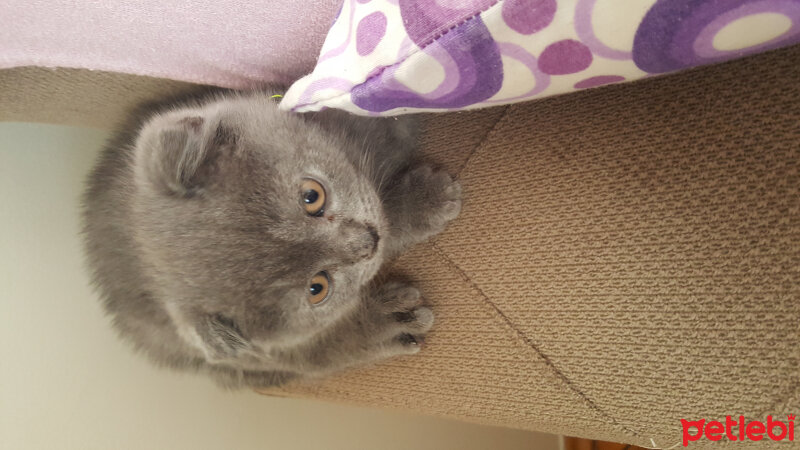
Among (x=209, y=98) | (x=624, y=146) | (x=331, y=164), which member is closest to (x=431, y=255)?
(x=331, y=164)

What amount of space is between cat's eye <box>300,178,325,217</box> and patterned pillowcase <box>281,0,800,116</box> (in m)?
0.22

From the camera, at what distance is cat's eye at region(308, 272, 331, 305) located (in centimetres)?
91

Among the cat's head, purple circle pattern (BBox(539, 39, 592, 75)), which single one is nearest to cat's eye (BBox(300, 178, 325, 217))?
the cat's head

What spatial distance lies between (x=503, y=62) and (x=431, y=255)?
574 mm

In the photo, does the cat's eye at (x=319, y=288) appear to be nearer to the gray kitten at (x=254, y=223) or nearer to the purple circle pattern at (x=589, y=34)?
the gray kitten at (x=254, y=223)

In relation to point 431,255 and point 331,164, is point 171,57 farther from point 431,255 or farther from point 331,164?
point 431,255

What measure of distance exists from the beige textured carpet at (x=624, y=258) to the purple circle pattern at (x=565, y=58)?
0.30 meters

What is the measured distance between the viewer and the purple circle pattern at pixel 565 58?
20.8 inches

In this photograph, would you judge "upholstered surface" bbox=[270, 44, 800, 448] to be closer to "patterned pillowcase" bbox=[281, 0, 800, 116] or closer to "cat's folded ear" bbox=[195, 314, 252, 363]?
"patterned pillowcase" bbox=[281, 0, 800, 116]

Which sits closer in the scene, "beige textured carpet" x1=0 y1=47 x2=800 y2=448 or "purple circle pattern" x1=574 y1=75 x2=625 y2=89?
"purple circle pattern" x1=574 y1=75 x2=625 y2=89

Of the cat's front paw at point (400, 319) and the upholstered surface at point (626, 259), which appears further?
the cat's front paw at point (400, 319)

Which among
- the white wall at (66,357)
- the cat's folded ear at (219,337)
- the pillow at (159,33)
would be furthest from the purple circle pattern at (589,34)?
the white wall at (66,357)

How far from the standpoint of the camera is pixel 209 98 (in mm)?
1031

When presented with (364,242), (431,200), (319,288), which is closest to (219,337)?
(319,288)
